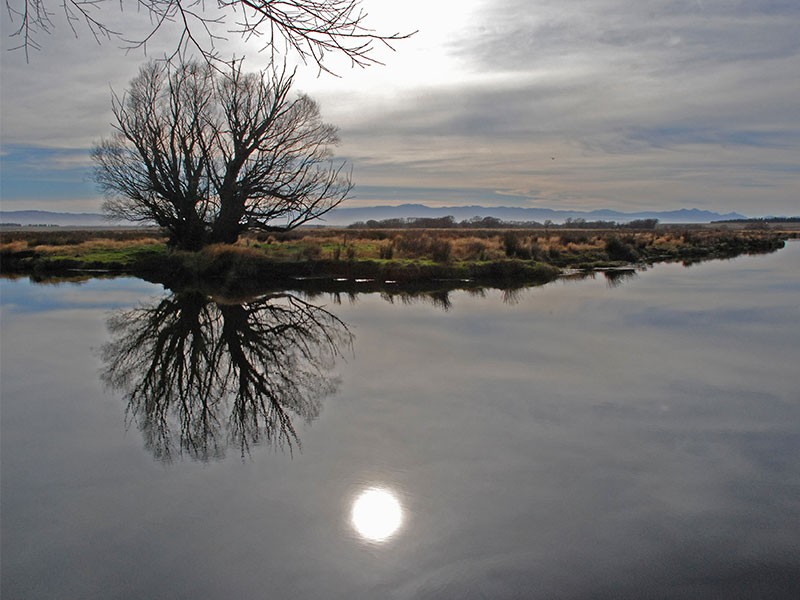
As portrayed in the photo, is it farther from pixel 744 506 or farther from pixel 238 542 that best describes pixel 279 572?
pixel 744 506

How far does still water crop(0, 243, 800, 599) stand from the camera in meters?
4.60

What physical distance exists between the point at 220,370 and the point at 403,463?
4.92m

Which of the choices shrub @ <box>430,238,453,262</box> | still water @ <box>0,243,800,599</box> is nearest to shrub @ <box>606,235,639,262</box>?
shrub @ <box>430,238,453,262</box>

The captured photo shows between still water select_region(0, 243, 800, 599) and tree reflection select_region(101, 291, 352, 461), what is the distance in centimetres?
6

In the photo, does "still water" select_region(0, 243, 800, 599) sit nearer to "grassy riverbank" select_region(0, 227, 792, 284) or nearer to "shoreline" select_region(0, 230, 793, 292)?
"shoreline" select_region(0, 230, 793, 292)

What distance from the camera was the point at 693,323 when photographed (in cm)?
1440

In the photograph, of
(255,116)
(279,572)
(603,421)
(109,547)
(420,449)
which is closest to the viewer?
(279,572)

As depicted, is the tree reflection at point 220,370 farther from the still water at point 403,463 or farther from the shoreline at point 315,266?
the shoreline at point 315,266

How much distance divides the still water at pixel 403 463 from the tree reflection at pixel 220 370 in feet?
0.19

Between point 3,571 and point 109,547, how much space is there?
722 mm

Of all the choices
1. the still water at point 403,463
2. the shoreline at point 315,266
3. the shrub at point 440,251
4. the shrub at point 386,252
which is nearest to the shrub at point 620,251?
the shoreline at point 315,266

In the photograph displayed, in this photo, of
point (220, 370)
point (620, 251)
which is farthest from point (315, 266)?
point (620, 251)

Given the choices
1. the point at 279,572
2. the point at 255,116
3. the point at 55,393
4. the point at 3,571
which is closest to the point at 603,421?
the point at 279,572

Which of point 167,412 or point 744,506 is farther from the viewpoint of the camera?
point 167,412
